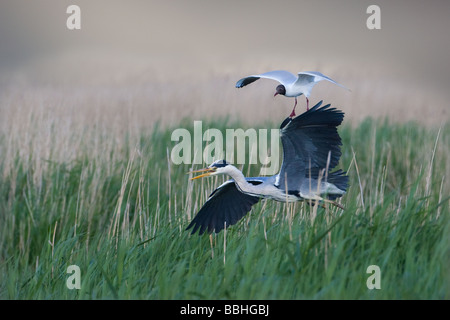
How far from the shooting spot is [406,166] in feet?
24.9

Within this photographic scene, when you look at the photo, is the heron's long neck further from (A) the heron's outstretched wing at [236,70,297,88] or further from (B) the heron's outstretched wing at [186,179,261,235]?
(A) the heron's outstretched wing at [236,70,297,88]

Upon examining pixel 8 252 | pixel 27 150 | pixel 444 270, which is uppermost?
pixel 27 150

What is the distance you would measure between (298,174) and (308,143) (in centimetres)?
26

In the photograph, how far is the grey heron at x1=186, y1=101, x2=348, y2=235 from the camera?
13.5 ft

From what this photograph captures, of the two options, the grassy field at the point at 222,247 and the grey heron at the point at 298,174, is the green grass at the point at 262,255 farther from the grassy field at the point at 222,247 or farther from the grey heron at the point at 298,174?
the grey heron at the point at 298,174

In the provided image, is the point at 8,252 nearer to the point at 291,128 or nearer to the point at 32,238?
the point at 32,238

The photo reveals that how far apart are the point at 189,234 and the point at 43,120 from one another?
3.92 meters

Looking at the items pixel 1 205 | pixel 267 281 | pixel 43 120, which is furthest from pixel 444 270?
pixel 43 120

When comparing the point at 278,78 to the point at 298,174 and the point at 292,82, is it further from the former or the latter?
the point at 298,174

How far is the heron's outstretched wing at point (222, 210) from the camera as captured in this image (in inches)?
179

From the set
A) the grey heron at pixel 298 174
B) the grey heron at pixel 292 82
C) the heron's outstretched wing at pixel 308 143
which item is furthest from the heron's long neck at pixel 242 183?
the grey heron at pixel 292 82

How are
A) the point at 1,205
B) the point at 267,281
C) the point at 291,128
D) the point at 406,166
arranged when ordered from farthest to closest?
1. the point at 406,166
2. the point at 1,205
3. the point at 291,128
4. the point at 267,281

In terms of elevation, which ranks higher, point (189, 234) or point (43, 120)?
point (43, 120)

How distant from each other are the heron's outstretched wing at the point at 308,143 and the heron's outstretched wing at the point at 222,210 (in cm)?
40
